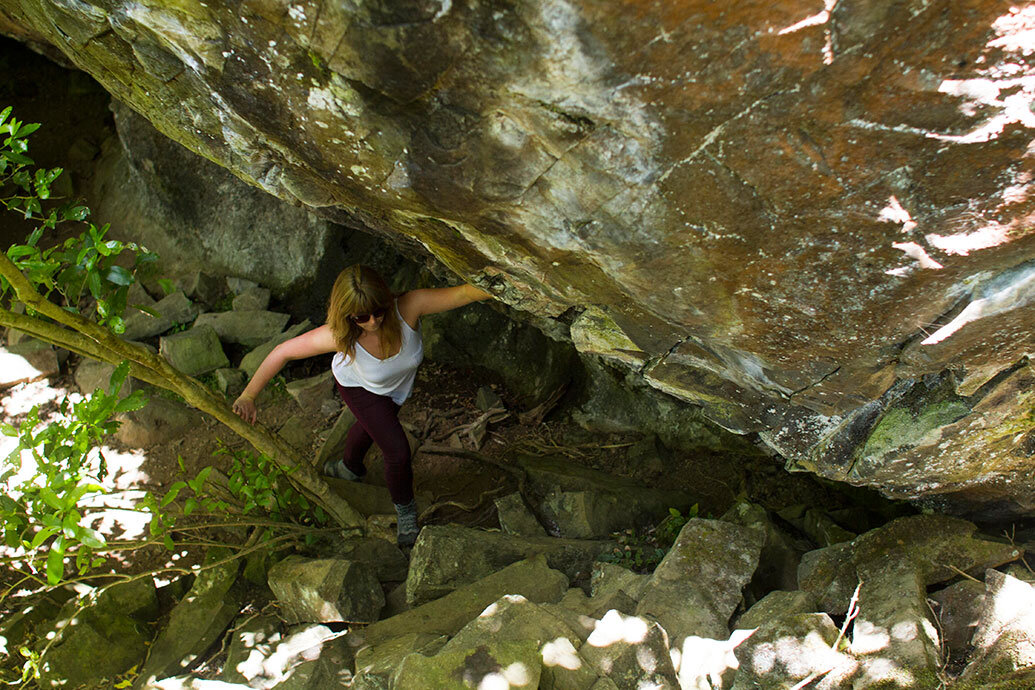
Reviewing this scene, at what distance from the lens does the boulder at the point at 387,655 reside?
2.91m

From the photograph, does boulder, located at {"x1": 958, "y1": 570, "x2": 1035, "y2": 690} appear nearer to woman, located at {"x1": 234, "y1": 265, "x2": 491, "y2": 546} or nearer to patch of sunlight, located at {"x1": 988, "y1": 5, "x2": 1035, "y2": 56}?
patch of sunlight, located at {"x1": 988, "y1": 5, "x2": 1035, "y2": 56}

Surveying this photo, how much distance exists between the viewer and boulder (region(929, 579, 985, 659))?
2584mm

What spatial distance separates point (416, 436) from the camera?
5.56m

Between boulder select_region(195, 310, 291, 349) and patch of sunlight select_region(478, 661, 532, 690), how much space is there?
439cm

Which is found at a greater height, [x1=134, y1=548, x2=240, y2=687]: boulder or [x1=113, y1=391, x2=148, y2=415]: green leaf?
[x1=113, y1=391, x2=148, y2=415]: green leaf

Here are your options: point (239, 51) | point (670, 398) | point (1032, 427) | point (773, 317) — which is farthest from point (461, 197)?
point (670, 398)

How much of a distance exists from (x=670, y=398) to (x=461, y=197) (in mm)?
2887

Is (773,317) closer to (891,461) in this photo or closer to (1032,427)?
(891,461)

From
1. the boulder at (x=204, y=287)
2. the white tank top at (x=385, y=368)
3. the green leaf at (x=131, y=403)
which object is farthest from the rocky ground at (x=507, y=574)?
the green leaf at (x=131, y=403)

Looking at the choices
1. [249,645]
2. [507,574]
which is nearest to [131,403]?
[249,645]

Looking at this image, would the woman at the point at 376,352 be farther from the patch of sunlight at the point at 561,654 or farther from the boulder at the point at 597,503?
the patch of sunlight at the point at 561,654

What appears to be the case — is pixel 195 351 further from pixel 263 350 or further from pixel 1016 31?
pixel 1016 31

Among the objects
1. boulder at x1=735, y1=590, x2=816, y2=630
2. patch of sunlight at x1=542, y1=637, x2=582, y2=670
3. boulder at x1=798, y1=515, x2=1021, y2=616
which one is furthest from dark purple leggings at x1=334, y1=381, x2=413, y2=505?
boulder at x1=798, y1=515, x2=1021, y2=616

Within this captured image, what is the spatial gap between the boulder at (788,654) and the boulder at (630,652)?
0.29 m
